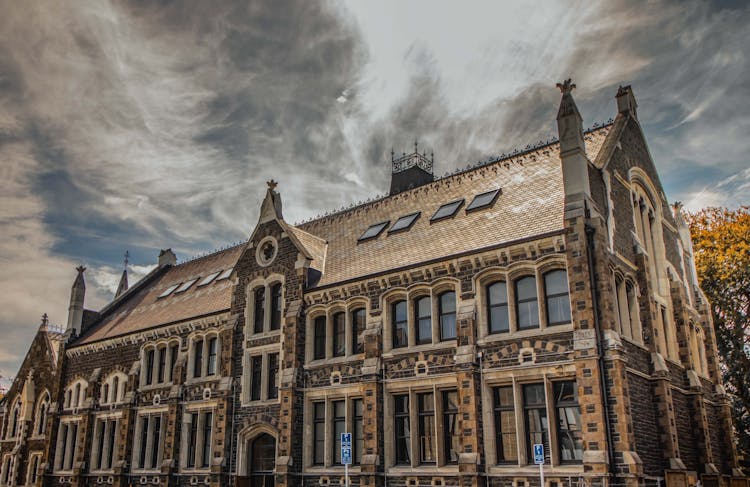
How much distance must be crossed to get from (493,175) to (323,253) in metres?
8.12

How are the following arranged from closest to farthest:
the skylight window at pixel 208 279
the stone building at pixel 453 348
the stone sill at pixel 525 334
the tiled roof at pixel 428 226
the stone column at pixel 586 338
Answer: the stone column at pixel 586 338 < the stone building at pixel 453 348 < the stone sill at pixel 525 334 < the tiled roof at pixel 428 226 < the skylight window at pixel 208 279

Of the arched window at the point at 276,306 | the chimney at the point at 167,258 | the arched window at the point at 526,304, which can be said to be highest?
the chimney at the point at 167,258

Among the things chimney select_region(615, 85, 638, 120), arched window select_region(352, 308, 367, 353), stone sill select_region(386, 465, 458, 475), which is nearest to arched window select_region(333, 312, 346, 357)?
arched window select_region(352, 308, 367, 353)

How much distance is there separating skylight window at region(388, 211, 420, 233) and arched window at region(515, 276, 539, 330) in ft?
23.0

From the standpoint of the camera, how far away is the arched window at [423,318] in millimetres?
23625

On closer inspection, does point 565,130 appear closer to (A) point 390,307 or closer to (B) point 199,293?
(A) point 390,307

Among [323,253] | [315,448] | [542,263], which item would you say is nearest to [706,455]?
[542,263]

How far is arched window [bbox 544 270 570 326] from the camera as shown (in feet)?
67.5

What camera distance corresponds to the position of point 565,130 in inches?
874

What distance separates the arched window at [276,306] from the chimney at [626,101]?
15836mm

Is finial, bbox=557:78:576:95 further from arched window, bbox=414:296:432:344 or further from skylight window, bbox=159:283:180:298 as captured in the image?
skylight window, bbox=159:283:180:298

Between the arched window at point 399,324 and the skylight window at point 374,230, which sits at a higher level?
the skylight window at point 374,230

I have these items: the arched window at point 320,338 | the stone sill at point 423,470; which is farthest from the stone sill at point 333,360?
the stone sill at point 423,470

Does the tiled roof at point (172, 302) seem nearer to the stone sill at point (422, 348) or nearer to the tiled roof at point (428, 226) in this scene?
the tiled roof at point (428, 226)
